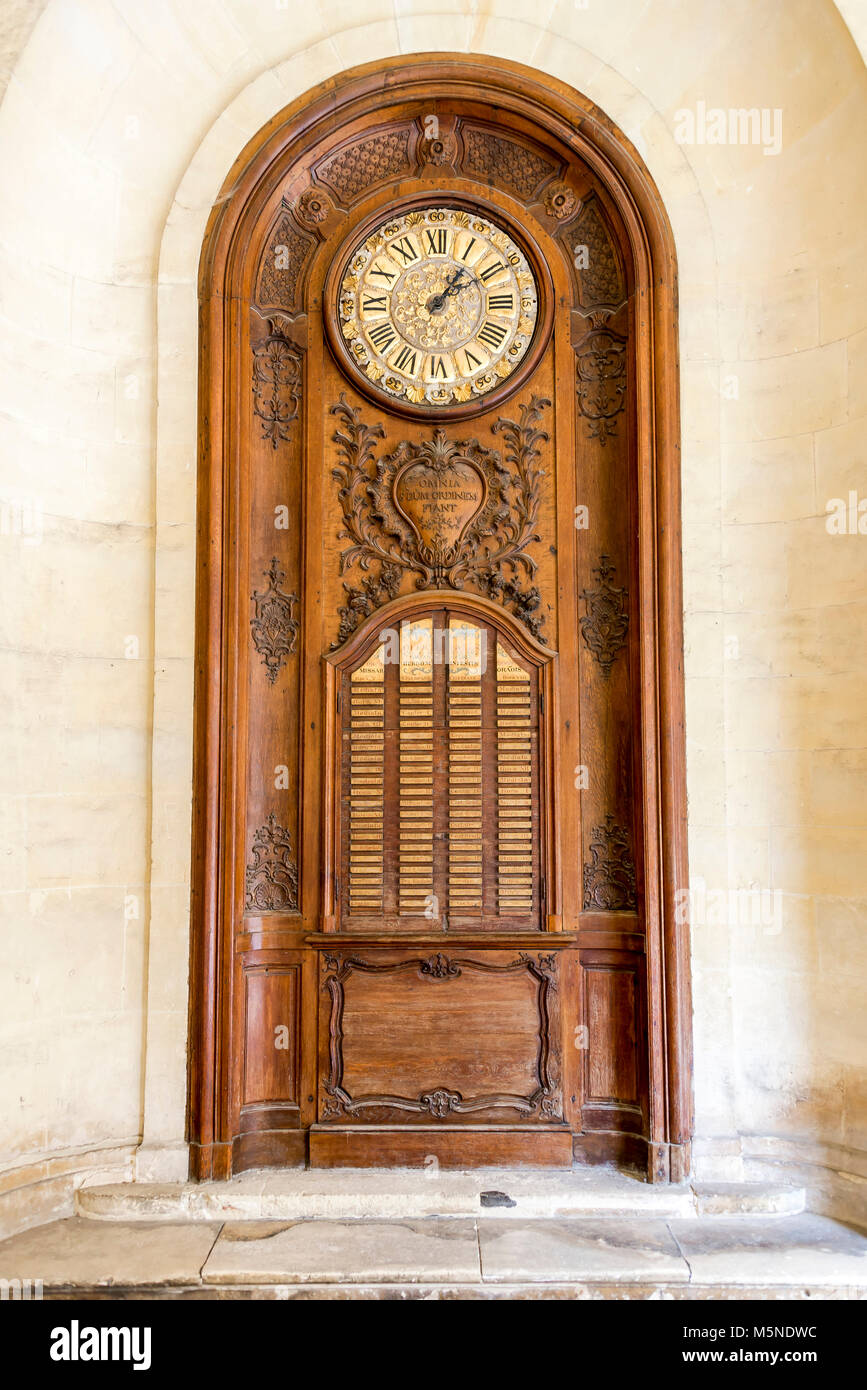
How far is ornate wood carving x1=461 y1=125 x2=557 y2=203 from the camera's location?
4.73 metres

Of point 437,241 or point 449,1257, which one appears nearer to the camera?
point 449,1257

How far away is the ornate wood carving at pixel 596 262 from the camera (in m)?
4.69

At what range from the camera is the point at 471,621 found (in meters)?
4.58

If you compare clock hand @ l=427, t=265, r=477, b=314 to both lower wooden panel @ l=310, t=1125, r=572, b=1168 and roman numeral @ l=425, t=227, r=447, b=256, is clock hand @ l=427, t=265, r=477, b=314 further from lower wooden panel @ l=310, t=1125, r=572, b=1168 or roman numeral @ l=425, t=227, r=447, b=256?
lower wooden panel @ l=310, t=1125, r=572, b=1168

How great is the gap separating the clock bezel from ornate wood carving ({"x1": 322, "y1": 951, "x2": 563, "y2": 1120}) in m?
2.37

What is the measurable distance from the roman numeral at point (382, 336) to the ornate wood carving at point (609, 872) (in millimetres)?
2299

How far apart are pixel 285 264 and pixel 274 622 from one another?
1.63 m

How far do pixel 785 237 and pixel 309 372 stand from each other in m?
2.14

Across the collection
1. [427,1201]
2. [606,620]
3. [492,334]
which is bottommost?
[427,1201]

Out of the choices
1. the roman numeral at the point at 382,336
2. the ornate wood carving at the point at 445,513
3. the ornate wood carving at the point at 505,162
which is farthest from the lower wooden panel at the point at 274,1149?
the ornate wood carving at the point at 505,162

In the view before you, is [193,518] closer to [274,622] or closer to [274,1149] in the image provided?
[274,622]

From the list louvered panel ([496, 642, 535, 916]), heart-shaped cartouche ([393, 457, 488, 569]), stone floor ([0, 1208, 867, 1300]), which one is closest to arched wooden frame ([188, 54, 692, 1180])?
stone floor ([0, 1208, 867, 1300])

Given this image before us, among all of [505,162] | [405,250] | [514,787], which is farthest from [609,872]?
[505,162]

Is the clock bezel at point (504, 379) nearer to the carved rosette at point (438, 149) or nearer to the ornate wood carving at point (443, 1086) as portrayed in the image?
the carved rosette at point (438, 149)
